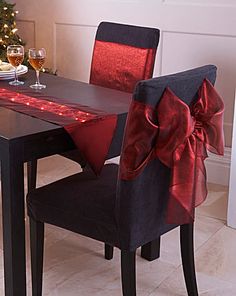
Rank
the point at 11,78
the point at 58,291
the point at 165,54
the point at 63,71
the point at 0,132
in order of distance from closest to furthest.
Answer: the point at 0,132
the point at 58,291
the point at 11,78
the point at 165,54
the point at 63,71

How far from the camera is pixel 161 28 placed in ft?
11.5

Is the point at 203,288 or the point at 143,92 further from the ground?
the point at 143,92

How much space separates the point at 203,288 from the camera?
2309 mm

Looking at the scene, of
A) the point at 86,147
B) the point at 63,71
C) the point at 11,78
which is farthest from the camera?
the point at 63,71

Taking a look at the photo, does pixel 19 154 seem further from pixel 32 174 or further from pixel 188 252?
pixel 32 174

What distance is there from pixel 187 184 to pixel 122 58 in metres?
1.14

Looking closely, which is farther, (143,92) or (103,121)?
(103,121)

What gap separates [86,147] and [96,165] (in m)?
0.08

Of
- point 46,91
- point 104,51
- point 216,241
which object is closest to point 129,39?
point 104,51

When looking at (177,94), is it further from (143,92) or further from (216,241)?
(216,241)

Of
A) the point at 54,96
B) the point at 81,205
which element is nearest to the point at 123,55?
the point at 54,96

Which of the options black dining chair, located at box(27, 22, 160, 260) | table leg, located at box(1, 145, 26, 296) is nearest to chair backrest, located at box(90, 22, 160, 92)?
black dining chair, located at box(27, 22, 160, 260)

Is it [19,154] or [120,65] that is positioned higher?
[120,65]

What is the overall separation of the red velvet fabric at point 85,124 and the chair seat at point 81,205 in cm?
11
